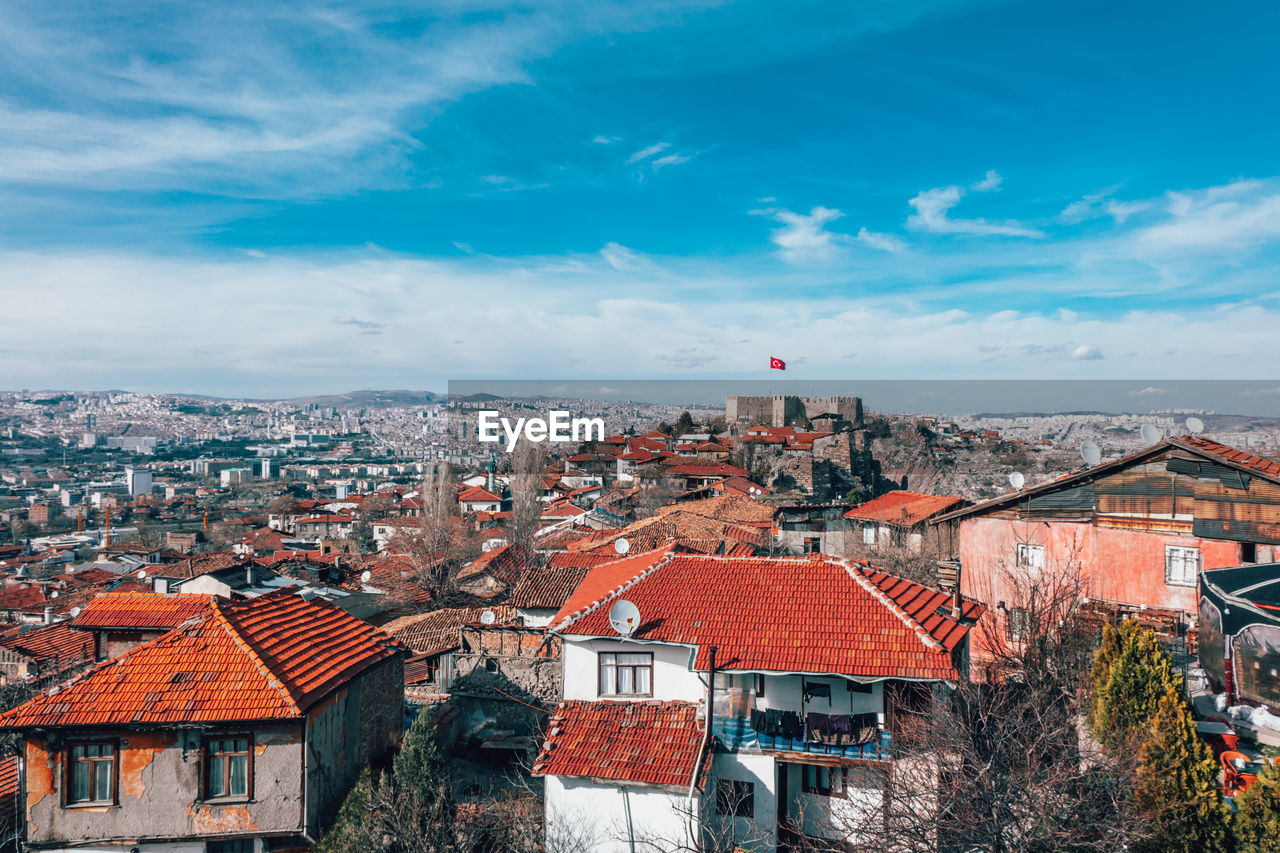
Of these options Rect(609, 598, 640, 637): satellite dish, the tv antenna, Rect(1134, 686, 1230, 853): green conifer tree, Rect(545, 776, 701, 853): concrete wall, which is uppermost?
the tv antenna

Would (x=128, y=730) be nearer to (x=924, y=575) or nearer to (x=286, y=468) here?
(x=924, y=575)

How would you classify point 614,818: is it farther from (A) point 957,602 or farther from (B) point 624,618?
(A) point 957,602

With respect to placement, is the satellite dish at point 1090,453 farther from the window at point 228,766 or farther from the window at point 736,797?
the window at point 228,766

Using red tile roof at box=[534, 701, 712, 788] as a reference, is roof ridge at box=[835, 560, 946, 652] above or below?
above

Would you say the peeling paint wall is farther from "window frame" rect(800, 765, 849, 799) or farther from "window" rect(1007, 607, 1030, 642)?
"window" rect(1007, 607, 1030, 642)

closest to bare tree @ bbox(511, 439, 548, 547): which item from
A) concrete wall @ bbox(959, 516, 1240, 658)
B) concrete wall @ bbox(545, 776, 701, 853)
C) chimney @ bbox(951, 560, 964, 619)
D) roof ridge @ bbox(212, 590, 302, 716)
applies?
chimney @ bbox(951, 560, 964, 619)

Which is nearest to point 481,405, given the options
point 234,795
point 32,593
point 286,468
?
point 286,468

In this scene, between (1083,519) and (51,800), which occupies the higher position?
(1083,519)
